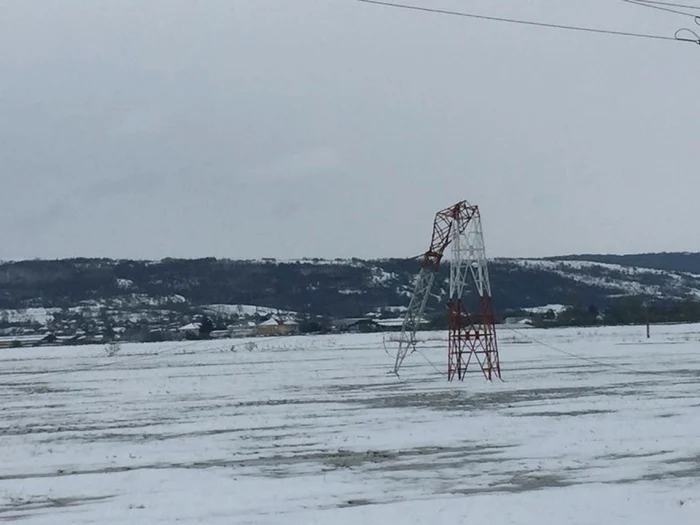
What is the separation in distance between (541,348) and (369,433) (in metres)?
36.3

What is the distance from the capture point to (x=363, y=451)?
15734 millimetres

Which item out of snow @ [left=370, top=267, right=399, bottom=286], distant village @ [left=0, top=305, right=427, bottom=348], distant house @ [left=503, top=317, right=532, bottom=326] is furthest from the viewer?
snow @ [left=370, top=267, right=399, bottom=286]

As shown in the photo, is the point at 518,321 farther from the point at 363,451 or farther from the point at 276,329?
the point at 363,451

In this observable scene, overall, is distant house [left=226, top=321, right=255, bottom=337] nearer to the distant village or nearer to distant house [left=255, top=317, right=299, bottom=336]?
the distant village

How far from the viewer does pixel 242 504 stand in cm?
1155

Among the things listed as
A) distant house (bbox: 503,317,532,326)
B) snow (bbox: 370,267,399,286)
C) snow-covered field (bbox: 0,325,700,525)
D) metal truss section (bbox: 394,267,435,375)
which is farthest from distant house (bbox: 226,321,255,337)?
snow-covered field (bbox: 0,325,700,525)

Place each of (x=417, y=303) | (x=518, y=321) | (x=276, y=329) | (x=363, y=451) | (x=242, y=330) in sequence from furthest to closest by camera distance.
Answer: (x=242, y=330) < (x=276, y=329) < (x=518, y=321) < (x=417, y=303) < (x=363, y=451)

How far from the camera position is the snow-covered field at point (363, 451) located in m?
11.1

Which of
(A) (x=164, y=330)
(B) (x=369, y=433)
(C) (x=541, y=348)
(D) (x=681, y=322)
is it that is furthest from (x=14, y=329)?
(B) (x=369, y=433)

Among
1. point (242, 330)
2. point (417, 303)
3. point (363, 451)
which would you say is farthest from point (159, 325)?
point (363, 451)

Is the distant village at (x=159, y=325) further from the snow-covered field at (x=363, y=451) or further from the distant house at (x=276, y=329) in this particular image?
the snow-covered field at (x=363, y=451)

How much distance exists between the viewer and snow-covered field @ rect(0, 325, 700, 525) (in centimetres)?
1109

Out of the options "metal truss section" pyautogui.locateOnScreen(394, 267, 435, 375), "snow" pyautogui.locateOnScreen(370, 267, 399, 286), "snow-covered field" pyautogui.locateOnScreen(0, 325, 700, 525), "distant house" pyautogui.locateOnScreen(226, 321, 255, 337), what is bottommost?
"snow-covered field" pyautogui.locateOnScreen(0, 325, 700, 525)

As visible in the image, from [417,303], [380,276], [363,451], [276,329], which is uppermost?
[380,276]
